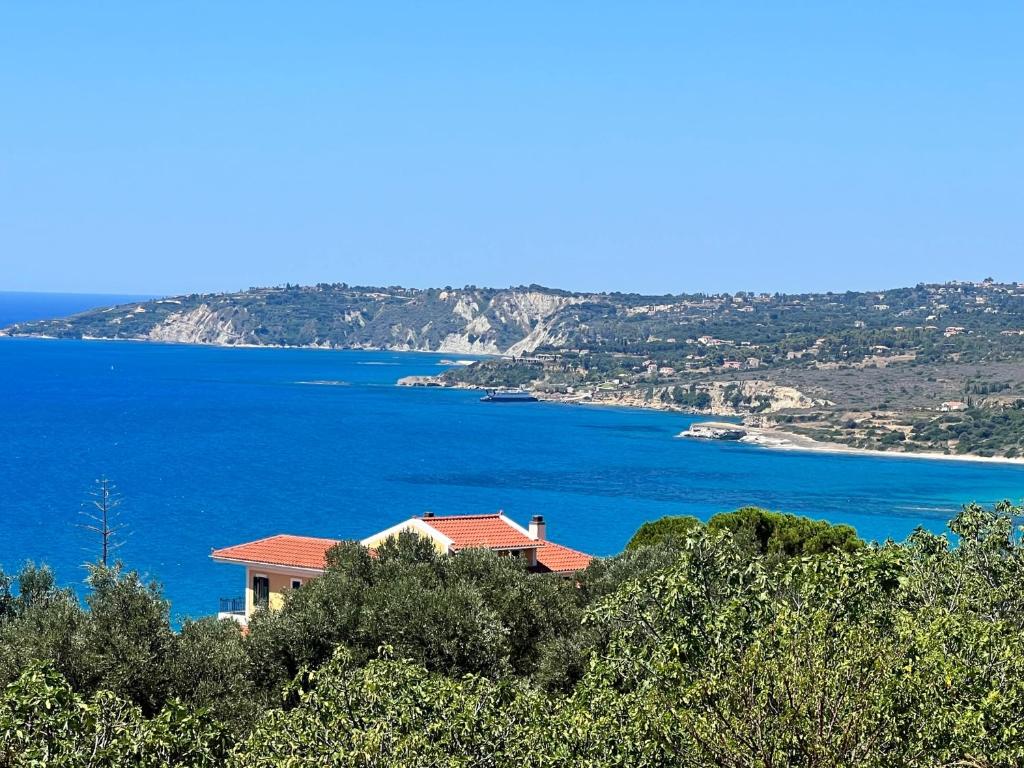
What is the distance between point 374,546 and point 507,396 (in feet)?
478

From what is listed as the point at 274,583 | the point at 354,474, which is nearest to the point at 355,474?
the point at 354,474

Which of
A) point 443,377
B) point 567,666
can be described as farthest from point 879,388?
point 567,666

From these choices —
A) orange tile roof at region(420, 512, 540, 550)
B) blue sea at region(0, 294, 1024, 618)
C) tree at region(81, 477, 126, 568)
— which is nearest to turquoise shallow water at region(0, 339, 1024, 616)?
blue sea at region(0, 294, 1024, 618)

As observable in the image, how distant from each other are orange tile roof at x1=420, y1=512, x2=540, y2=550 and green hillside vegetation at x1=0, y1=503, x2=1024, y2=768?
32.9ft

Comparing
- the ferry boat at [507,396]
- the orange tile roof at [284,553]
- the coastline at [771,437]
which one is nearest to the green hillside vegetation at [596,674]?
the orange tile roof at [284,553]

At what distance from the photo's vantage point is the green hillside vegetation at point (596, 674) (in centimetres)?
1077

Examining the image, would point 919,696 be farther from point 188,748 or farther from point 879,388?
point 879,388

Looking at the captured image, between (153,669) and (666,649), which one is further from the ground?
(666,649)

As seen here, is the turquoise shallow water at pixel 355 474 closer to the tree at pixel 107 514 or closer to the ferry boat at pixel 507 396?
the tree at pixel 107 514

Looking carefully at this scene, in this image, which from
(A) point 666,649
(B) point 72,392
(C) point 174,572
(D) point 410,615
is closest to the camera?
(A) point 666,649

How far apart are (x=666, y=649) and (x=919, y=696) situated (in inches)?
99.1

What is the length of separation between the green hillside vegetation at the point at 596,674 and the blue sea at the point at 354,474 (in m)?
30.4

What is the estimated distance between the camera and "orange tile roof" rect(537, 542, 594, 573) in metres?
30.2

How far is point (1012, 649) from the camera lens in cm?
1212
